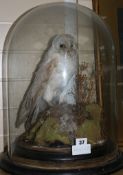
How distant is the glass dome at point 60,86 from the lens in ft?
2.59

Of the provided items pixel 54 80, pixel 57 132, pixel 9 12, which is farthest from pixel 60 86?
pixel 9 12

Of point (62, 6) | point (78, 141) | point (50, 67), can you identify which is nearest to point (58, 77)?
point (50, 67)

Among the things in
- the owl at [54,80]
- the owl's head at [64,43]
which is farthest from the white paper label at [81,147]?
the owl's head at [64,43]

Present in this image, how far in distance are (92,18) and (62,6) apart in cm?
11

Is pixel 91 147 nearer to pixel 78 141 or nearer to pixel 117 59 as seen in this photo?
pixel 78 141

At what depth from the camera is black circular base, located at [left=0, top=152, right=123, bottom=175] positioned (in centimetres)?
70

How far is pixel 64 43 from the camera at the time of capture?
0.86 meters

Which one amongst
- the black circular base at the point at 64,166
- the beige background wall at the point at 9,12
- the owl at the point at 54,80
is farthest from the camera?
the beige background wall at the point at 9,12

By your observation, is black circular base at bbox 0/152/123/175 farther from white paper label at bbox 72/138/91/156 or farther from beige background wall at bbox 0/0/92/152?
beige background wall at bbox 0/0/92/152

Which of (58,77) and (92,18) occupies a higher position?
Answer: (92,18)

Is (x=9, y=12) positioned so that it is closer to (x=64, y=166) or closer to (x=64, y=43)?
(x=64, y=43)

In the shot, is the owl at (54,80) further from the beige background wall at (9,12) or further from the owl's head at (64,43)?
the beige background wall at (9,12)

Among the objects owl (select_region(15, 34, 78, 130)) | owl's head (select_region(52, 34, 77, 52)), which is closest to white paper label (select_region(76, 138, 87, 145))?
owl (select_region(15, 34, 78, 130))

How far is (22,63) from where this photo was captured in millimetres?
978
